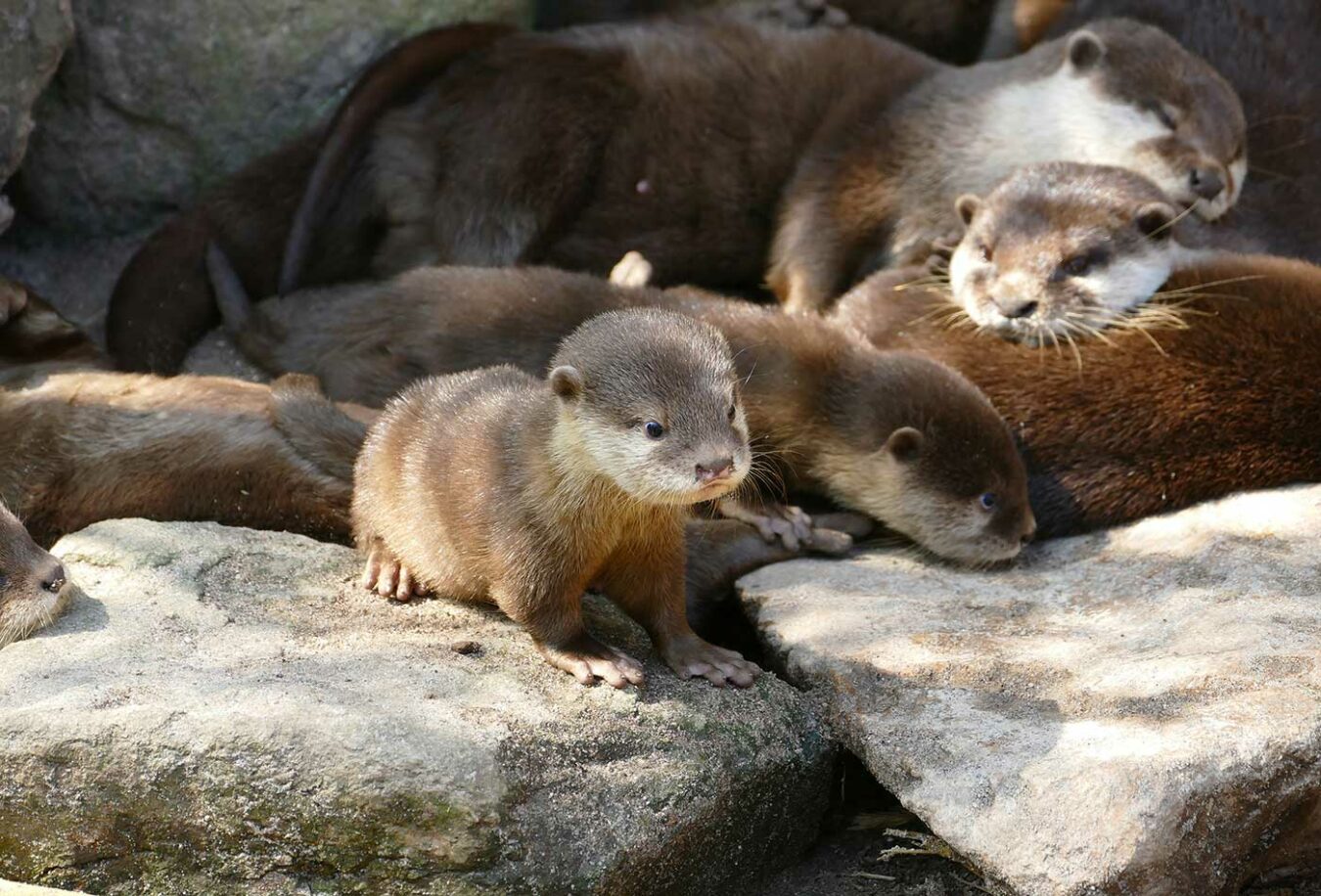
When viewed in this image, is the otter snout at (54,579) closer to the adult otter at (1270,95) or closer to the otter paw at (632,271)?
the otter paw at (632,271)

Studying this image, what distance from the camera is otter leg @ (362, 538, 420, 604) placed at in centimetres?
341

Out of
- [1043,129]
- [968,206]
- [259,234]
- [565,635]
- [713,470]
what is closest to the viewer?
[713,470]

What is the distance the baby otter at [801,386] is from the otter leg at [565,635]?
35.0 inches

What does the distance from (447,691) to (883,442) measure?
1443mm

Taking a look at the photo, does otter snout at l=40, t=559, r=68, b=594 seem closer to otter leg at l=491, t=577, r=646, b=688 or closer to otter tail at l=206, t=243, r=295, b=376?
otter leg at l=491, t=577, r=646, b=688

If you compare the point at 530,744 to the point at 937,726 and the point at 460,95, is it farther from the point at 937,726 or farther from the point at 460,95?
the point at 460,95

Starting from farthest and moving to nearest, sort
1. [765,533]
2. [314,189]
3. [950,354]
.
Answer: [314,189]
[950,354]
[765,533]

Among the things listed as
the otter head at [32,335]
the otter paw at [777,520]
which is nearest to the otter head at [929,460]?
the otter paw at [777,520]

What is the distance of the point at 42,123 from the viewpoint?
511cm

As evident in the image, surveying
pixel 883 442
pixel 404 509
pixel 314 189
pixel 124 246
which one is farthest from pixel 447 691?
pixel 124 246

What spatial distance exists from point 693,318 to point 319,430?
0.98 meters

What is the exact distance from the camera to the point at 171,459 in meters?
3.88

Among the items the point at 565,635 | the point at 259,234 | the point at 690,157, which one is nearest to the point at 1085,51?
the point at 690,157

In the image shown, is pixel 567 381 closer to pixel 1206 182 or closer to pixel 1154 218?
pixel 1154 218
